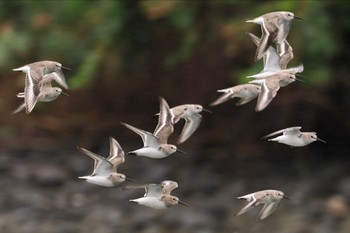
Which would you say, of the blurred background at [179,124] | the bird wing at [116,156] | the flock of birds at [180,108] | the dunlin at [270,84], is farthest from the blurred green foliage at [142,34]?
the dunlin at [270,84]

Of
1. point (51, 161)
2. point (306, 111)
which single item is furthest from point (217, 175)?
point (51, 161)

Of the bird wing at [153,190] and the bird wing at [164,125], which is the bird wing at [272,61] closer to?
the bird wing at [164,125]

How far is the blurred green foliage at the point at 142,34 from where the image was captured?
24.4 ft

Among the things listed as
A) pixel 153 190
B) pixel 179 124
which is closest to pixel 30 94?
pixel 153 190

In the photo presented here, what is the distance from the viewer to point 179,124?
29.3 feet

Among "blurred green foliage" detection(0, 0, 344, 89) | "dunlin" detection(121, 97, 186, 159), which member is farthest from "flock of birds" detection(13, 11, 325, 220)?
"blurred green foliage" detection(0, 0, 344, 89)

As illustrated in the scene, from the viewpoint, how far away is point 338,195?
829cm

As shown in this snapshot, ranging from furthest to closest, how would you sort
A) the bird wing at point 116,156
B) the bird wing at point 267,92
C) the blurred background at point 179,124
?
the blurred background at point 179,124 < the bird wing at point 116,156 < the bird wing at point 267,92

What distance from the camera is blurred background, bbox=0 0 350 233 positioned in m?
7.84

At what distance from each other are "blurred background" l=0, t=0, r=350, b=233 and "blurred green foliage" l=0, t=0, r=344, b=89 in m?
0.01

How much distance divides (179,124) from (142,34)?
1.00m

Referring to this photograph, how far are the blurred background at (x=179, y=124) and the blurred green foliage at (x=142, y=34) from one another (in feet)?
0.04

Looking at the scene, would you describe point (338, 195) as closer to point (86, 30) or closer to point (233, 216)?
point (233, 216)

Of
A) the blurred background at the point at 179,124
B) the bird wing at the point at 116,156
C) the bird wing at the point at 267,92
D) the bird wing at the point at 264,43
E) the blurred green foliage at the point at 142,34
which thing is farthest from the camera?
the blurred background at the point at 179,124
